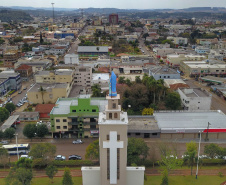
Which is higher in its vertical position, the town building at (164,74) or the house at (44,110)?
the town building at (164,74)

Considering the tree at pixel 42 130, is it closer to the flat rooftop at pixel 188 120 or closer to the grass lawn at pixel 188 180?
the grass lawn at pixel 188 180

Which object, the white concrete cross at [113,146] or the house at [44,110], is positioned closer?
the white concrete cross at [113,146]

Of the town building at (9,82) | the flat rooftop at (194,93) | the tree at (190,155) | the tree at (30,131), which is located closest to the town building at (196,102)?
the flat rooftop at (194,93)

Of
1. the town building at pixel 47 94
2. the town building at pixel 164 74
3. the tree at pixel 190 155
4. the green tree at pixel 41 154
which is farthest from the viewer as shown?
the town building at pixel 164 74

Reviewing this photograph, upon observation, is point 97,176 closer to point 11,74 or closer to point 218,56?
point 11,74

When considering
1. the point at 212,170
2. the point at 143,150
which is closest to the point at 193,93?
the point at 212,170

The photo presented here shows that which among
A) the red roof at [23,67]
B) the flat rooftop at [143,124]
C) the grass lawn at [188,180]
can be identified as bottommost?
the grass lawn at [188,180]

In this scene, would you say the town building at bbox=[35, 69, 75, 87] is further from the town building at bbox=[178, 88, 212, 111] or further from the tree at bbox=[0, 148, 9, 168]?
the tree at bbox=[0, 148, 9, 168]

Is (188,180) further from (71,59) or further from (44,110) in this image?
(71,59)
